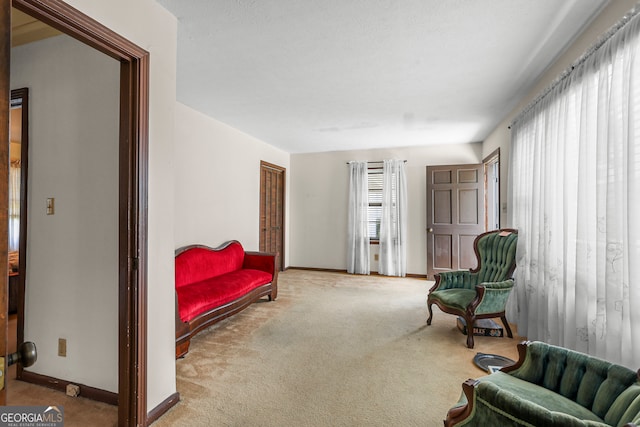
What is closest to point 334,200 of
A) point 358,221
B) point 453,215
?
point 358,221

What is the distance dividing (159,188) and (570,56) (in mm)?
3076

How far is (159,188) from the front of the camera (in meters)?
1.78

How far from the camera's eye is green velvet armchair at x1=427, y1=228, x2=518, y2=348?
278cm

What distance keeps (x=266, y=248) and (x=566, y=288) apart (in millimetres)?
4380

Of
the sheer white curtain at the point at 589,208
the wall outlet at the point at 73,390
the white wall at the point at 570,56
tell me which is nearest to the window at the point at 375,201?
the white wall at the point at 570,56

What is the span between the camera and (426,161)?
18.4 feet

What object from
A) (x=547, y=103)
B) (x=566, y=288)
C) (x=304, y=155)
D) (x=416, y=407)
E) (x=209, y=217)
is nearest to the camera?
(x=416, y=407)

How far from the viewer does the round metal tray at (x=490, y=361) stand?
235cm

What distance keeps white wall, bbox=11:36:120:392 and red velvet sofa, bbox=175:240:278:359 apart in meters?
0.67

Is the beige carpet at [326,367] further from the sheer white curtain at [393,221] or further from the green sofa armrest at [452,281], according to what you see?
the sheer white curtain at [393,221]

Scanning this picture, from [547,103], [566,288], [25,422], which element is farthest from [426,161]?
[25,422]

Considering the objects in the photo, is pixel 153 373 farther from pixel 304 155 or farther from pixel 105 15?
pixel 304 155

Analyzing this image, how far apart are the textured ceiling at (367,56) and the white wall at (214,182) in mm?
318

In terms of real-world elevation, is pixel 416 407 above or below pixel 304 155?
below
